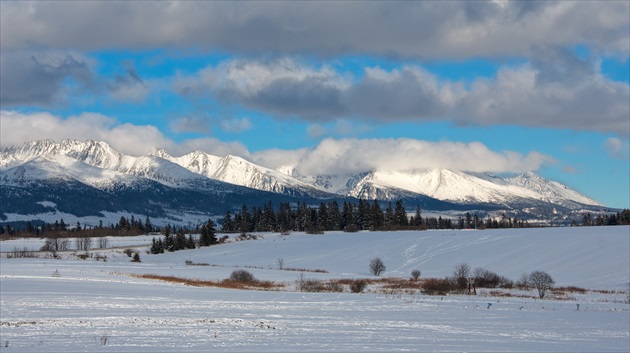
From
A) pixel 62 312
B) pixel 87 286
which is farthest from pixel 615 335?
pixel 87 286

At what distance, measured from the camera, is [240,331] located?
2694 cm

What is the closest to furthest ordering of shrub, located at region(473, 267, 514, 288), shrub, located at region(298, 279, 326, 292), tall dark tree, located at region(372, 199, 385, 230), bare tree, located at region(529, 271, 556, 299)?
bare tree, located at region(529, 271, 556, 299) → shrub, located at region(298, 279, 326, 292) → shrub, located at region(473, 267, 514, 288) → tall dark tree, located at region(372, 199, 385, 230)

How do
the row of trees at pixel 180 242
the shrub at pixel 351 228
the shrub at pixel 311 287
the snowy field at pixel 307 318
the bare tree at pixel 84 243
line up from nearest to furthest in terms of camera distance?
1. the snowy field at pixel 307 318
2. the shrub at pixel 311 287
3. the row of trees at pixel 180 242
4. the shrub at pixel 351 228
5. the bare tree at pixel 84 243

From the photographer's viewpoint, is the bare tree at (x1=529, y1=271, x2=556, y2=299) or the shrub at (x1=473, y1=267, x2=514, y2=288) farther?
the shrub at (x1=473, y1=267, x2=514, y2=288)

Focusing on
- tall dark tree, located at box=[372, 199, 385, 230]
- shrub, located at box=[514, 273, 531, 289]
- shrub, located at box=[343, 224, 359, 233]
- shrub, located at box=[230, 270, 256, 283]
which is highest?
tall dark tree, located at box=[372, 199, 385, 230]

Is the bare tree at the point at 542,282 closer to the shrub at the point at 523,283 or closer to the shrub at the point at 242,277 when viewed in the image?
the shrub at the point at 523,283

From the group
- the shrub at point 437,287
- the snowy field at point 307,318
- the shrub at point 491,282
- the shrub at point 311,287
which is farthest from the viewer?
the shrub at point 491,282

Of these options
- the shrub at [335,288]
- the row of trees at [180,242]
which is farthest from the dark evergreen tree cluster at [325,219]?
the shrub at [335,288]

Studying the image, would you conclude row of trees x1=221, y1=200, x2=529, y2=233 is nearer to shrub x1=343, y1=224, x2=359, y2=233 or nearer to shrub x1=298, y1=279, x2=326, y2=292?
shrub x1=343, y1=224, x2=359, y2=233

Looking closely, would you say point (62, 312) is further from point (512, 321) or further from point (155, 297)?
point (512, 321)

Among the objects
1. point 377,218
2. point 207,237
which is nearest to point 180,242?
point 207,237

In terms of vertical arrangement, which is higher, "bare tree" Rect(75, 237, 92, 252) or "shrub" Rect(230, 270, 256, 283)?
"bare tree" Rect(75, 237, 92, 252)

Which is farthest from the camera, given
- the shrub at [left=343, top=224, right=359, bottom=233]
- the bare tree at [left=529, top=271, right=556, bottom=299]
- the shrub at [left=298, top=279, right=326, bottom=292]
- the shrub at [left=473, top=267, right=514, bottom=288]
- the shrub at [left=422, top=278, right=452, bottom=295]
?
the shrub at [left=343, top=224, right=359, bottom=233]

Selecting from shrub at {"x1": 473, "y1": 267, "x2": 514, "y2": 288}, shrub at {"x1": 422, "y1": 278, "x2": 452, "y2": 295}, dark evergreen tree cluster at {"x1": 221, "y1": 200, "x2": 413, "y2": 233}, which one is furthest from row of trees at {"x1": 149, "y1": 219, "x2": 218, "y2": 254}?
Result: shrub at {"x1": 422, "y1": 278, "x2": 452, "y2": 295}
